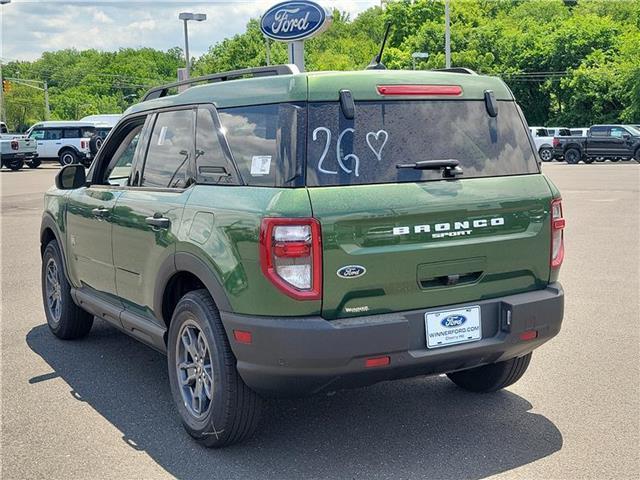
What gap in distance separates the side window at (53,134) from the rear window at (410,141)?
1371 inches

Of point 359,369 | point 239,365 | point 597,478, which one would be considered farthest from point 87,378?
point 597,478

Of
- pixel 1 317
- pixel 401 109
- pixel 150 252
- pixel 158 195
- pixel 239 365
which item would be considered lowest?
pixel 1 317

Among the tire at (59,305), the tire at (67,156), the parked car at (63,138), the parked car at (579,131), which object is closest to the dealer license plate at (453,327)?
the tire at (59,305)

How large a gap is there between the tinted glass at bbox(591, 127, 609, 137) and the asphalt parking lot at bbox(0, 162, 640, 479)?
3078 cm

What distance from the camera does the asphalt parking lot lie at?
3961mm

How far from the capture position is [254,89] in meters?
4.12

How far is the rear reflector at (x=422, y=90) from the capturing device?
13.2 feet

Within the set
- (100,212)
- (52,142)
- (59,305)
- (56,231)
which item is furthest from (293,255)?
(52,142)

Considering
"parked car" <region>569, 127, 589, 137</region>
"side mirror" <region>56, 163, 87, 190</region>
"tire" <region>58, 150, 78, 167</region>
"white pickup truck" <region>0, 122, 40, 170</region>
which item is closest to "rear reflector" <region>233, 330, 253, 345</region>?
"side mirror" <region>56, 163, 87, 190</region>

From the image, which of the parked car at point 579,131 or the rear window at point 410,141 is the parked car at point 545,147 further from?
the rear window at point 410,141

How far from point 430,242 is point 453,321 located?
16.5 inches

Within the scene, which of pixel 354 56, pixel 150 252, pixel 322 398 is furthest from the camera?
pixel 354 56

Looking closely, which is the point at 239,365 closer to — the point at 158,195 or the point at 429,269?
the point at 429,269

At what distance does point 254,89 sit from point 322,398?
2024 millimetres
